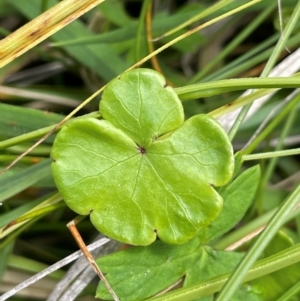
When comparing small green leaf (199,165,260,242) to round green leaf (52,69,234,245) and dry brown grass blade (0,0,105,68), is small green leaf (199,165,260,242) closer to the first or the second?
round green leaf (52,69,234,245)

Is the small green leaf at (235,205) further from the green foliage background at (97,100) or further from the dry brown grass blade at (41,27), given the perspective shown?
the dry brown grass blade at (41,27)

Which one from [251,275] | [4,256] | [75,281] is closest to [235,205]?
[251,275]

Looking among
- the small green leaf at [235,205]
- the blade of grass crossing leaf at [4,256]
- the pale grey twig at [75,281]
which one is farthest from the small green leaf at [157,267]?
the blade of grass crossing leaf at [4,256]

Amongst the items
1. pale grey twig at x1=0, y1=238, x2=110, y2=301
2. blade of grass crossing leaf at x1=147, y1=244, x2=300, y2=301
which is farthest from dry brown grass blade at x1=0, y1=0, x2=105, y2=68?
blade of grass crossing leaf at x1=147, y1=244, x2=300, y2=301

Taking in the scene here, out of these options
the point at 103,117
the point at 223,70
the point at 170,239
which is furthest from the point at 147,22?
the point at 170,239

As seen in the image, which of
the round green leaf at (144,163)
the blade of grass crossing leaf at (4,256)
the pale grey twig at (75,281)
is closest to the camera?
the round green leaf at (144,163)

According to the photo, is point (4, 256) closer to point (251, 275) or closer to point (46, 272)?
point (46, 272)
